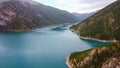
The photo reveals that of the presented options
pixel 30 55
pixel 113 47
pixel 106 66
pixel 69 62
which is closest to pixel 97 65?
pixel 106 66

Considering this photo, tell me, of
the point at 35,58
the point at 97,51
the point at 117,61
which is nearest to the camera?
the point at 117,61

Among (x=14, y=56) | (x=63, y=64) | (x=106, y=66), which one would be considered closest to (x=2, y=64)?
(x=14, y=56)

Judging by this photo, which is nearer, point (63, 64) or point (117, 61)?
point (117, 61)

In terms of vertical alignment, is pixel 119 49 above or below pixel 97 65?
above

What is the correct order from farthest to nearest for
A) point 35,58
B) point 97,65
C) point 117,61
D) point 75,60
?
point 35,58 < point 75,60 < point 97,65 < point 117,61

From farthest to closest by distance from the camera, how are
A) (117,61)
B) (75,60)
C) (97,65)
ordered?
(75,60)
(97,65)
(117,61)

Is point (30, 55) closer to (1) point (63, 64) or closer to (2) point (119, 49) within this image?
(1) point (63, 64)

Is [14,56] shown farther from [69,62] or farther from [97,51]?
[97,51]

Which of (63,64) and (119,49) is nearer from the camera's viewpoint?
(119,49)

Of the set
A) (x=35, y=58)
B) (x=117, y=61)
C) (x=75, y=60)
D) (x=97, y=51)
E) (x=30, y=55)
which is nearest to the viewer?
(x=117, y=61)
